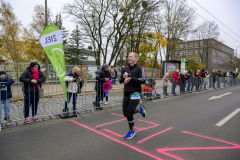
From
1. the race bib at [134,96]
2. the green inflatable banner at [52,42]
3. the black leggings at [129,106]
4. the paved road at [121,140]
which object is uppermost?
the green inflatable banner at [52,42]

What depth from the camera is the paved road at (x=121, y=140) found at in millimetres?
3100

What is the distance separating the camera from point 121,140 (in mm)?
3762

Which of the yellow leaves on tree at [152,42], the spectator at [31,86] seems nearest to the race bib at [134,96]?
the spectator at [31,86]

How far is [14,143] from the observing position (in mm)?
3629

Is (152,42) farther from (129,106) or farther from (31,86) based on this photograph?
(129,106)

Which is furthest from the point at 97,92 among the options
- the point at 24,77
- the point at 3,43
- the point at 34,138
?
the point at 3,43

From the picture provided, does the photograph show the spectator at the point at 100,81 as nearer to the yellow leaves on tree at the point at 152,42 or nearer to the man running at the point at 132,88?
the man running at the point at 132,88

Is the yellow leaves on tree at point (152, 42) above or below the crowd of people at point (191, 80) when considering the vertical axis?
above

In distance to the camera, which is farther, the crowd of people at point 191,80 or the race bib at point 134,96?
the crowd of people at point 191,80

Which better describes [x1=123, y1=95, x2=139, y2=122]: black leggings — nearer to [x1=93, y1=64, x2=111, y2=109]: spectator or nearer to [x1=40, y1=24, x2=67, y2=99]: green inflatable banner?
[x1=40, y1=24, x2=67, y2=99]: green inflatable banner

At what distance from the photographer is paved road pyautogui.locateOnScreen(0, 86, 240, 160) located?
10.2ft

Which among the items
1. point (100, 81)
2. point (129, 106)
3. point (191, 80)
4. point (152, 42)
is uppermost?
point (152, 42)

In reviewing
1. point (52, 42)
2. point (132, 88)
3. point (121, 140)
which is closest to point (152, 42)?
point (52, 42)

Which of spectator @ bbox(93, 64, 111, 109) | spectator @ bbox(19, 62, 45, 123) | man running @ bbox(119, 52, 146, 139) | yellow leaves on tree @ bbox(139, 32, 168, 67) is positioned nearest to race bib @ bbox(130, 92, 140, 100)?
man running @ bbox(119, 52, 146, 139)
